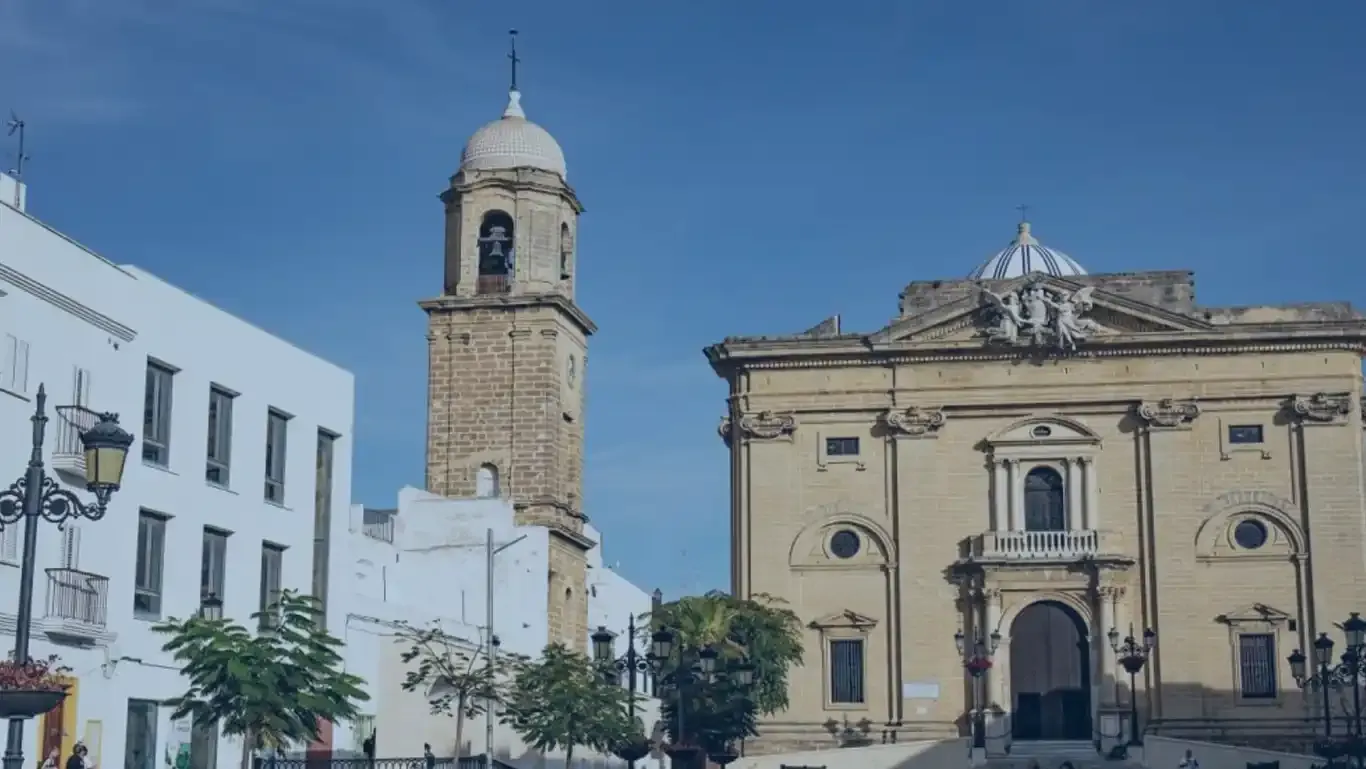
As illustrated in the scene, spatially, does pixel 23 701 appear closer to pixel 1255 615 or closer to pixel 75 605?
pixel 75 605

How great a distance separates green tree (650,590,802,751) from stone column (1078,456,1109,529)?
853 centimetres

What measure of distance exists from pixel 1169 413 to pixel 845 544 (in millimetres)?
9645

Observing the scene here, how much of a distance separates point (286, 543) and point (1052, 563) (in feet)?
91.3

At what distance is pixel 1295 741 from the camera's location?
5334 centimetres

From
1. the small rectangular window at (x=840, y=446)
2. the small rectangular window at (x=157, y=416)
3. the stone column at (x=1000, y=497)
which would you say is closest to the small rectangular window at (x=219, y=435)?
the small rectangular window at (x=157, y=416)

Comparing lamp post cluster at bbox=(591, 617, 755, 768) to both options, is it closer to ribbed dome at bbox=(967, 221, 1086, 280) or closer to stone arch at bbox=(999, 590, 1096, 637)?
stone arch at bbox=(999, 590, 1096, 637)

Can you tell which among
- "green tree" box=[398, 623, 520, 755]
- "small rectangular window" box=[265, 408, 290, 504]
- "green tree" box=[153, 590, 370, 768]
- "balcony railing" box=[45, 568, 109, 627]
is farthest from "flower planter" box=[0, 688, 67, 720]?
"green tree" box=[398, 623, 520, 755]

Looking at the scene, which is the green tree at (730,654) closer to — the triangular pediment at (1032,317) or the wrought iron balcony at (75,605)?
the triangular pediment at (1032,317)

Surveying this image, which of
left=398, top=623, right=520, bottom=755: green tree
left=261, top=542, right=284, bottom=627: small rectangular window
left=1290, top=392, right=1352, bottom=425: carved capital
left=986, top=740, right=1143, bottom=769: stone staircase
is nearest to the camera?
left=261, top=542, right=284, bottom=627: small rectangular window

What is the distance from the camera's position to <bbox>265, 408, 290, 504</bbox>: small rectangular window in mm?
32781

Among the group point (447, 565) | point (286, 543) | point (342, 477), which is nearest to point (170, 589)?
point (286, 543)

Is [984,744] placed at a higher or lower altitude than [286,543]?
lower

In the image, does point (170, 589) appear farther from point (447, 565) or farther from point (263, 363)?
point (447, 565)

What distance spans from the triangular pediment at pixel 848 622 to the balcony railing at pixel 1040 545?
3.54 meters
